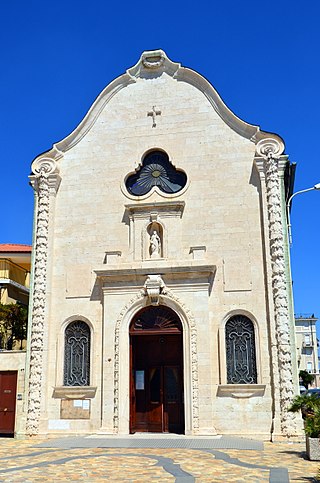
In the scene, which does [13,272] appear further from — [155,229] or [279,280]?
[279,280]

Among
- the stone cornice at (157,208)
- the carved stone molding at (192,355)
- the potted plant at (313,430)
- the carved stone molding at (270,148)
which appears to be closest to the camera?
the potted plant at (313,430)

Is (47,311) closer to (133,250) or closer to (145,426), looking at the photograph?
(133,250)

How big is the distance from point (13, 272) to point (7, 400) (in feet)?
31.7

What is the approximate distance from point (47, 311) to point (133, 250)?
3652 millimetres

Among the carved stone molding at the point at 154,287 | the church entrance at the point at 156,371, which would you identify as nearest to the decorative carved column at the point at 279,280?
the church entrance at the point at 156,371

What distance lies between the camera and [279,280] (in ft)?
57.6

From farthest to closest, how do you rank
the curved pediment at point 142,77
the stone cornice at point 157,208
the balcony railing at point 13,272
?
the balcony railing at point 13,272 → the curved pediment at point 142,77 → the stone cornice at point 157,208

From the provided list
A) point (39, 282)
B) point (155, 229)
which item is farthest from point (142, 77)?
point (39, 282)

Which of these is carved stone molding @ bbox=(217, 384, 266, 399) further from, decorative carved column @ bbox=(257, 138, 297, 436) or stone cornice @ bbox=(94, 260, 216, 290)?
stone cornice @ bbox=(94, 260, 216, 290)

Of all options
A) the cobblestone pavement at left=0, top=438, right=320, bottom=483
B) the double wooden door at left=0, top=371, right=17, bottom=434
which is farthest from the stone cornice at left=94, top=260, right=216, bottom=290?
the cobblestone pavement at left=0, top=438, right=320, bottom=483

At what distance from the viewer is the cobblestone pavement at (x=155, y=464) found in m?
10.6

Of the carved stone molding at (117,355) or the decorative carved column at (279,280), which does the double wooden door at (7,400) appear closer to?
the carved stone molding at (117,355)

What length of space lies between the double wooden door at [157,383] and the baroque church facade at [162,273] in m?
0.05

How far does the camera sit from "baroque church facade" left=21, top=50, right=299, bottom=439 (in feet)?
57.2
